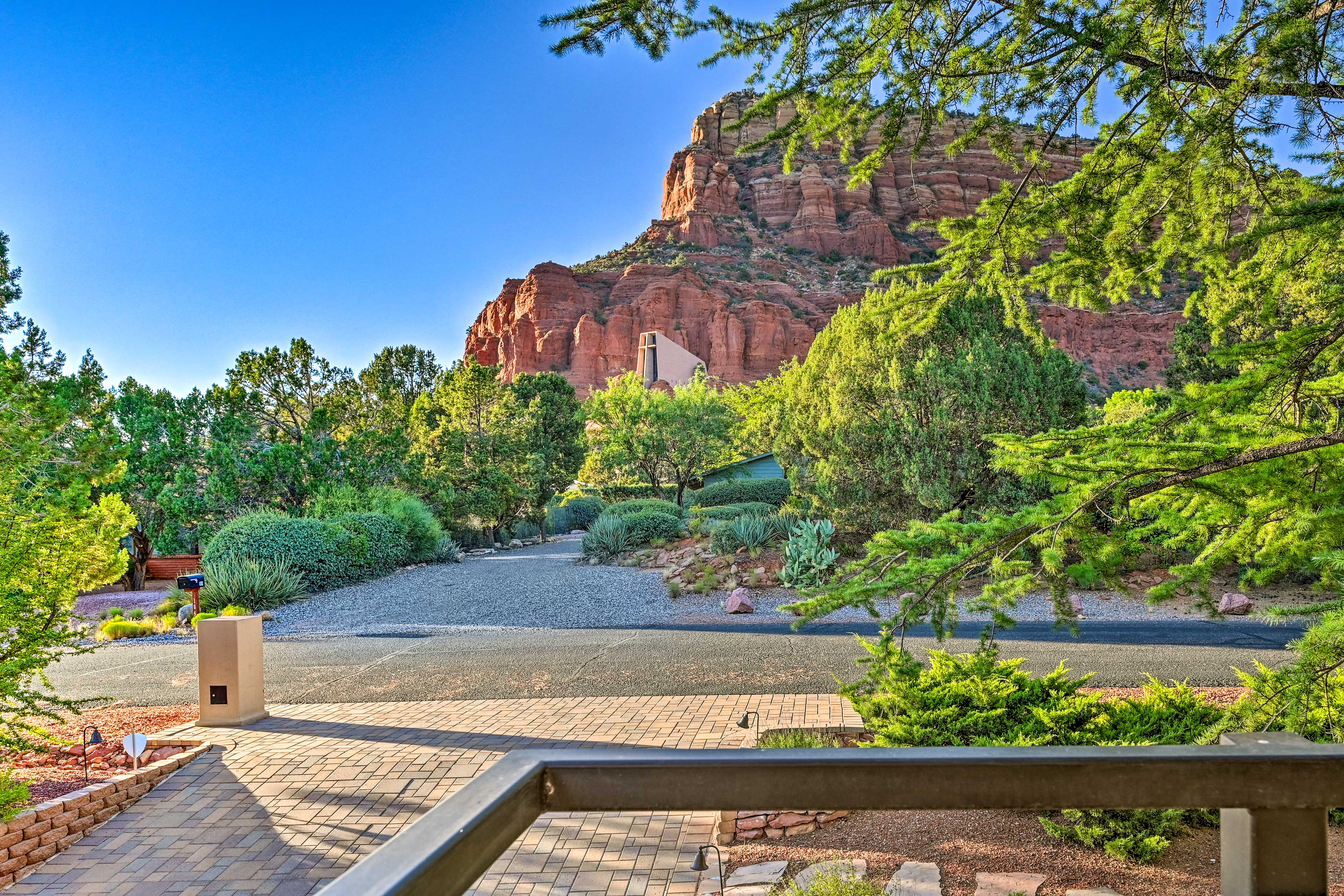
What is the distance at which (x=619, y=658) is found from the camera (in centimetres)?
916

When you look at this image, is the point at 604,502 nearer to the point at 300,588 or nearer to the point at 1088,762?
the point at 300,588

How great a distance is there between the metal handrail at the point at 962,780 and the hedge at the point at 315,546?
1528 centimetres

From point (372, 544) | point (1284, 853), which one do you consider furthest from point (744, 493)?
point (1284, 853)

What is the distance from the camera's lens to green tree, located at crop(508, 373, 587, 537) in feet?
111

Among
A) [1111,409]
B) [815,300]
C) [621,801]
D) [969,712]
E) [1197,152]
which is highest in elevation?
[815,300]

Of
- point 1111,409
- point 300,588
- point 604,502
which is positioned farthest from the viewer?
point 604,502

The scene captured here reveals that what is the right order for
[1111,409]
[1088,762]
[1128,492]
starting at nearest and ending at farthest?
1. [1088,762]
2. [1128,492]
3. [1111,409]

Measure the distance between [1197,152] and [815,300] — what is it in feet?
→ 279

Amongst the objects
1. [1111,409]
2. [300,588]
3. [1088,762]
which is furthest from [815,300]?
[1088,762]

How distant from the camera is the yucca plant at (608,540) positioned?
746 inches

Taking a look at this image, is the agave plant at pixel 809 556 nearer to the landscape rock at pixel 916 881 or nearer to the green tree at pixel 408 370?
the landscape rock at pixel 916 881

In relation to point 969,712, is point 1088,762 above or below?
above

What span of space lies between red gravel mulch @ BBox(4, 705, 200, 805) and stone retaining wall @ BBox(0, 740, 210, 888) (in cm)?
20

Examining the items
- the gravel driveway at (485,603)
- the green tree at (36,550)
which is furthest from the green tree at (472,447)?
the green tree at (36,550)
